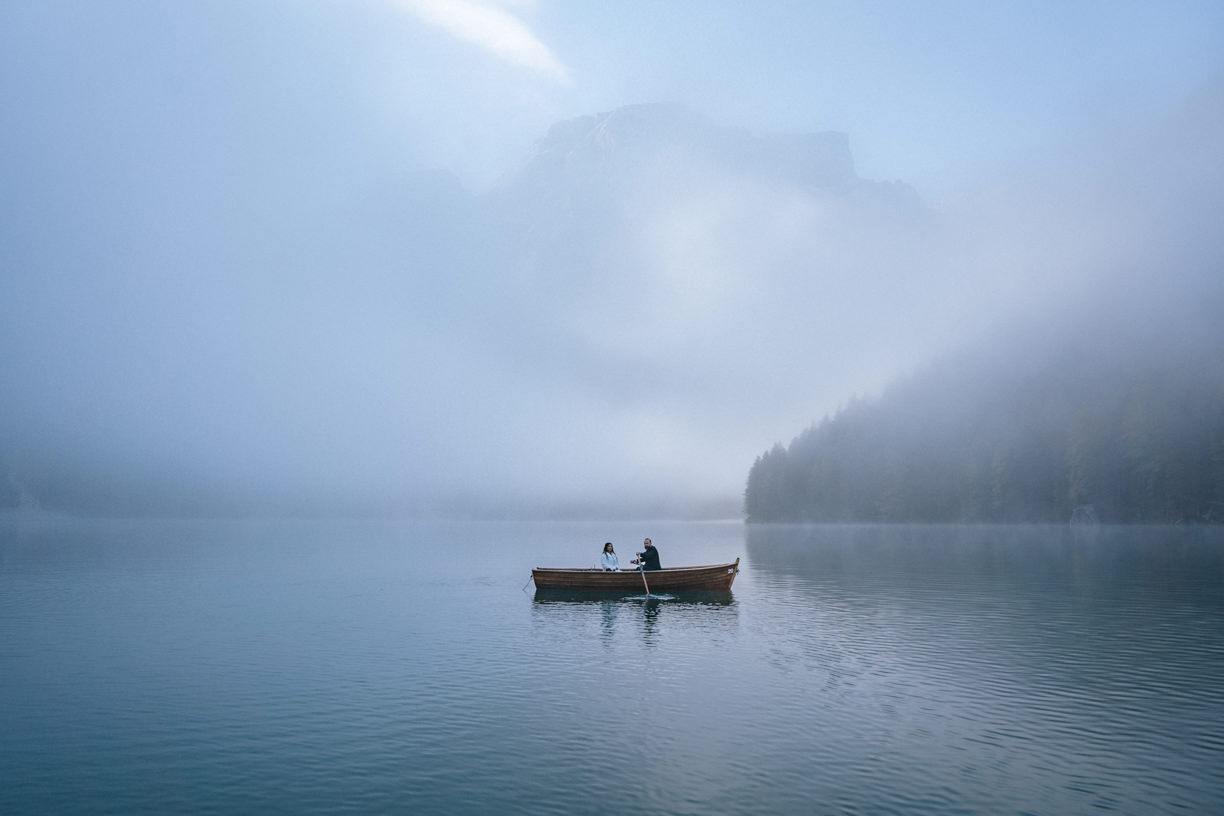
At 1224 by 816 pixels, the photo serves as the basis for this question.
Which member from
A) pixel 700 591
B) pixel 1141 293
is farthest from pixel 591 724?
pixel 1141 293

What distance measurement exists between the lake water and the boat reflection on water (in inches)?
16.2

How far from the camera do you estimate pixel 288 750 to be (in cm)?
2062

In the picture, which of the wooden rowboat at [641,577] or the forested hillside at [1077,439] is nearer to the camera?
the wooden rowboat at [641,577]

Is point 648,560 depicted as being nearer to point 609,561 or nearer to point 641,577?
point 641,577

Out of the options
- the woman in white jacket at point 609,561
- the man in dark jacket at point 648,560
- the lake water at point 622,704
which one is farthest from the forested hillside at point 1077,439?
the woman in white jacket at point 609,561

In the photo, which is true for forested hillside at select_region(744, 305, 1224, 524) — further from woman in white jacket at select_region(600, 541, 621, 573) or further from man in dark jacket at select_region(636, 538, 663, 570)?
woman in white jacket at select_region(600, 541, 621, 573)

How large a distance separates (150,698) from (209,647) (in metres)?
10.6

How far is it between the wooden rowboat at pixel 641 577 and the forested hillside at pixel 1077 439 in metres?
94.7

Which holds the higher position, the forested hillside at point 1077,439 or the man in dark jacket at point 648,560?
the forested hillside at point 1077,439

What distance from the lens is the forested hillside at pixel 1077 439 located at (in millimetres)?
119938

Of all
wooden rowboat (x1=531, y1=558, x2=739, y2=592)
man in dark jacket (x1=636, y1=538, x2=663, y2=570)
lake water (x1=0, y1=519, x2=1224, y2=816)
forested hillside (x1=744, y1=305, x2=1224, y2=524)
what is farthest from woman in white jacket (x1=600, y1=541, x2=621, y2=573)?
forested hillside (x1=744, y1=305, x2=1224, y2=524)

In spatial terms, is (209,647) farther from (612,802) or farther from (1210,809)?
(1210,809)

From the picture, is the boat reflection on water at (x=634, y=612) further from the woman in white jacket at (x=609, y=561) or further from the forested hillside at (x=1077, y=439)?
the forested hillside at (x=1077, y=439)

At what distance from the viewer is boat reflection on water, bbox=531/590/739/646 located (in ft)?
140
